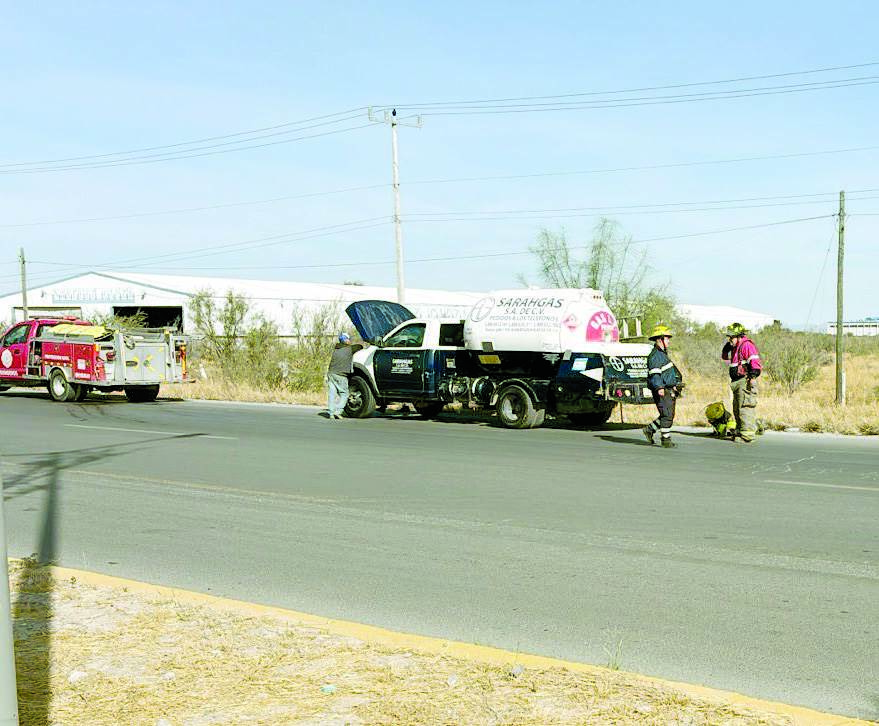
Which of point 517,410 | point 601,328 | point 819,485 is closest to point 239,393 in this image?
point 517,410

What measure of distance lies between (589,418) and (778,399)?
22.3ft

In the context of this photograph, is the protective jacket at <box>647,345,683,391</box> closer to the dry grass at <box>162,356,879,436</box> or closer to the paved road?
the paved road

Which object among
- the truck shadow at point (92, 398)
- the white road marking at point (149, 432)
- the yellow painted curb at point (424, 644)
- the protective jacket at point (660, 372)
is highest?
the protective jacket at point (660, 372)

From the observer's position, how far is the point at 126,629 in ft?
18.0

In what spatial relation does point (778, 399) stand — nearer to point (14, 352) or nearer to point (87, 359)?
point (87, 359)

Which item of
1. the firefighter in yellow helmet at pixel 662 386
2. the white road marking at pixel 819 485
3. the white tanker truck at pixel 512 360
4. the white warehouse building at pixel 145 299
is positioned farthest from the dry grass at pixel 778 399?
the white warehouse building at pixel 145 299

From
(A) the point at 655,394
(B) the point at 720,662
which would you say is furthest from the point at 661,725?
(A) the point at 655,394

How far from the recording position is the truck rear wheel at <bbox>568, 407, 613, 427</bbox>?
1908 centimetres

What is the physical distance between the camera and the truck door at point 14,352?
27500mm

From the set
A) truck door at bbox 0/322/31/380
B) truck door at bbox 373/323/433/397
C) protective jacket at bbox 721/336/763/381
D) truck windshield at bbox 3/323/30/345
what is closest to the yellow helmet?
protective jacket at bbox 721/336/763/381

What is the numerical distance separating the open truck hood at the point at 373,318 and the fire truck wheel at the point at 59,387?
9.12 metres

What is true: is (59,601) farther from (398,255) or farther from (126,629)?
(398,255)

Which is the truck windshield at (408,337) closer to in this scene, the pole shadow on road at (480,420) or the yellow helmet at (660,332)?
the pole shadow on road at (480,420)

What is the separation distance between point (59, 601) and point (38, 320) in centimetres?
2358
